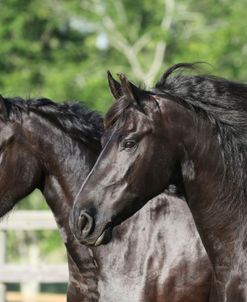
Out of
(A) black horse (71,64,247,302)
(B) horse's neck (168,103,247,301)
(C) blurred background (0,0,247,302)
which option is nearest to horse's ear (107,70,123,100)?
(A) black horse (71,64,247,302)

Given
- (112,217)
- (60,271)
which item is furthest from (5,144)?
(60,271)

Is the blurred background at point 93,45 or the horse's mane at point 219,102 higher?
the blurred background at point 93,45

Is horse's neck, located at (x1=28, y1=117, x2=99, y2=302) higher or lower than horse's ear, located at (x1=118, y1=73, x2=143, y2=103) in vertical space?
lower

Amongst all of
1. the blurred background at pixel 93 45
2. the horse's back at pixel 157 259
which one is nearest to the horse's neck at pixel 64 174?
the horse's back at pixel 157 259

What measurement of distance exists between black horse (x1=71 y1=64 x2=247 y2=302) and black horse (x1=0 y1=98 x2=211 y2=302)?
1020 mm

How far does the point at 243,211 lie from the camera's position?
160 inches

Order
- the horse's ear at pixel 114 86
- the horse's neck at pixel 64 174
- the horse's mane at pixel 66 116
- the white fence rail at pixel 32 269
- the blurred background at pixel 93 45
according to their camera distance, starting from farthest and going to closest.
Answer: the blurred background at pixel 93 45, the white fence rail at pixel 32 269, the horse's mane at pixel 66 116, the horse's neck at pixel 64 174, the horse's ear at pixel 114 86

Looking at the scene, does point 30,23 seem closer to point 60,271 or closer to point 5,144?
point 60,271

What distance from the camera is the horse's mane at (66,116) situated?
18.2 feet

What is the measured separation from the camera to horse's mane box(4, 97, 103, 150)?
5.55m

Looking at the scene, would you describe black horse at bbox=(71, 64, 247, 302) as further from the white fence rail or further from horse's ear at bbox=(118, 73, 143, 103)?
the white fence rail

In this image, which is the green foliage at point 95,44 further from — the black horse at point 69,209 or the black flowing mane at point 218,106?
the black flowing mane at point 218,106

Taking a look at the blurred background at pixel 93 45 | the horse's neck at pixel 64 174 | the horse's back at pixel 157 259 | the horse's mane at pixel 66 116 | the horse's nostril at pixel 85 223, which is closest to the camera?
the horse's nostril at pixel 85 223

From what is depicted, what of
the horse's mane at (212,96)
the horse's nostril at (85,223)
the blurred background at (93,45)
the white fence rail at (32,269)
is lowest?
the white fence rail at (32,269)
